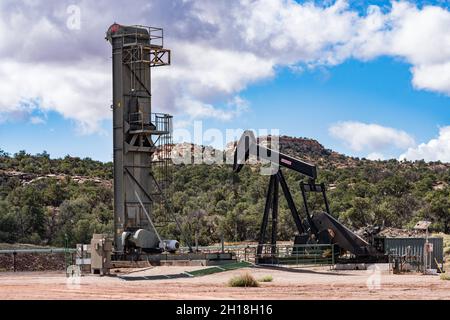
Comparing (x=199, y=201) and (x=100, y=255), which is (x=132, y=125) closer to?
(x=100, y=255)

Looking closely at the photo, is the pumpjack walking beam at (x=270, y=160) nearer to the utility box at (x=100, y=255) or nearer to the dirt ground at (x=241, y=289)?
the dirt ground at (x=241, y=289)

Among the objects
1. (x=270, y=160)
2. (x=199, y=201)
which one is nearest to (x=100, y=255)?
(x=270, y=160)

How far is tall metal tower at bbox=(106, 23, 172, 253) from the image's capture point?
1471 inches

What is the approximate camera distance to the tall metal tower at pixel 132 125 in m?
37.4

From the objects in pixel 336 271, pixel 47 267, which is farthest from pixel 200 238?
pixel 336 271

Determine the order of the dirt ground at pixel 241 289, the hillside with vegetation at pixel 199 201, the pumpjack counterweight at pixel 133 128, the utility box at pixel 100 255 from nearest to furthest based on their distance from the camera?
1. the dirt ground at pixel 241 289
2. the utility box at pixel 100 255
3. the pumpjack counterweight at pixel 133 128
4. the hillside with vegetation at pixel 199 201

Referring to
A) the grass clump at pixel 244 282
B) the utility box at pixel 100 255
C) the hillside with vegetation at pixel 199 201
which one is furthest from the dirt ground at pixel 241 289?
the hillside with vegetation at pixel 199 201

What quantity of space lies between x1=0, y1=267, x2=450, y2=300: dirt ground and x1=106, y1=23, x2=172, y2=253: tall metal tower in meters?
4.58

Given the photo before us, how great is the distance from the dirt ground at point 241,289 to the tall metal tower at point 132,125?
4580mm

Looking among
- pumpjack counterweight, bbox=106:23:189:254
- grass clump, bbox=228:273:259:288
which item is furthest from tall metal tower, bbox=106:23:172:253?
grass clump, bbox=228:273:259:288

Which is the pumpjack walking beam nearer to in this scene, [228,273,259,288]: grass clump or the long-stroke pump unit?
the long-stroke pump unit

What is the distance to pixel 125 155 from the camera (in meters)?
37.4

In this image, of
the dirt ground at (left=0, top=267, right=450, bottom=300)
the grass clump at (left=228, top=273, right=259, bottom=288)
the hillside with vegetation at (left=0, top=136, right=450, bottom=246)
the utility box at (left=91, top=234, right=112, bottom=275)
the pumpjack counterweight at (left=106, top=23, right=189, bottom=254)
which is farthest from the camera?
the hillside with vegetation at (left=0, top=136, right=450, bottom=246)
